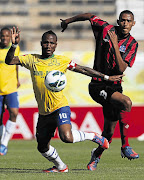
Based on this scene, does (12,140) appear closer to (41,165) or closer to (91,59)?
(91,59)

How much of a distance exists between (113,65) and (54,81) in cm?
101

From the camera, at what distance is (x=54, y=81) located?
7.45 m

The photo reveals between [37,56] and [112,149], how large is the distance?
4.79 m

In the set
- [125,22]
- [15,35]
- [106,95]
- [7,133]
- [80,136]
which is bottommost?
[7,133]

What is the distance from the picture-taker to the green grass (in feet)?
23.4

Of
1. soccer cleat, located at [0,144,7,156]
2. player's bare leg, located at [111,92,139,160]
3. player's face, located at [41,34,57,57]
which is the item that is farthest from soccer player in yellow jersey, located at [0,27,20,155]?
player's bare leg, located at [111,92,139,160]

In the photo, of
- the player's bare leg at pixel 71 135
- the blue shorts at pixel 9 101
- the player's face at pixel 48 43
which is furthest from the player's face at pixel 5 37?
the player's bare leg at pixel 71 135

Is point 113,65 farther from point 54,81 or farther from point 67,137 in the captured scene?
point 67,137

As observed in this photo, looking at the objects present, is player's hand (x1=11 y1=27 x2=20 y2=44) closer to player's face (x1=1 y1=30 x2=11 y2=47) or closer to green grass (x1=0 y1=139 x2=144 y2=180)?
green grass (x1=0 y1=139 x2=144 y2=180)

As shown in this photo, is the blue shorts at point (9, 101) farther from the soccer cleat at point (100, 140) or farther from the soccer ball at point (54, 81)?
the soccer cleat at point (100, 140)

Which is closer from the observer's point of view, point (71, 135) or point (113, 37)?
point (71, 135)

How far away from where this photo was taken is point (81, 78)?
1720 cm

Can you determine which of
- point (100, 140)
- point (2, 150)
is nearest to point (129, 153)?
point (100, 140)

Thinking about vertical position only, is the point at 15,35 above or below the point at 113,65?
above
